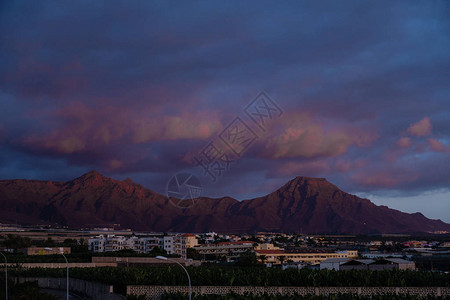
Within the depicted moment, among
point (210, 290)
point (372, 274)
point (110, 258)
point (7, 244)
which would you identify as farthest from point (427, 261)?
point (7, 244)

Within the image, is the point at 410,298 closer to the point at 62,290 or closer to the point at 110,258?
the point at 62,290

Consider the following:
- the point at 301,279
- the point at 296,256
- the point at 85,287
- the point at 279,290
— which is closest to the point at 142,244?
the point at 296,256

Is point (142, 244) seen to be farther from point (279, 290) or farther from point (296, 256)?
point (279, 290)

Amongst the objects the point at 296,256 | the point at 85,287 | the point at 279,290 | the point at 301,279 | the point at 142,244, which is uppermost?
the point at 301,279

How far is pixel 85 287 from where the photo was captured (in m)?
65.0

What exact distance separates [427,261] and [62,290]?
8999cm

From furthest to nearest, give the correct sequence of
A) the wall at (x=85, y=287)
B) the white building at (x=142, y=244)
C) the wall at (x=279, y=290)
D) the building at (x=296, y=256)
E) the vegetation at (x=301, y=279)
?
the white building at (x=142, y=244) → the building at (x=296, y=256) → the wall at (x=85, y=287) → the vegetation at (x=301, y=279) → the wall at (x=279, y=290)

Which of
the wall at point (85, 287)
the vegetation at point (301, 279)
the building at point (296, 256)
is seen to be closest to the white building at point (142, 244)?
the building at point (296, 256)

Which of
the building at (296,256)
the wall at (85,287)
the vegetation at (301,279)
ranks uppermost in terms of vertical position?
the vegetation at (301,279)

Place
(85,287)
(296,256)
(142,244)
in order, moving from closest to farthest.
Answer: (85,287)
(296,256)
(142,244)

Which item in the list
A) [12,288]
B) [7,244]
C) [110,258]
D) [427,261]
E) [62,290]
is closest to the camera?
[12,288]

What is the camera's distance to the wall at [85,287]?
53844mm

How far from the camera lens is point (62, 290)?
245 feet

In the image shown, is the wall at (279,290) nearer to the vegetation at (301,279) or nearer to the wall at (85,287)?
the vegetation at (301,279)
